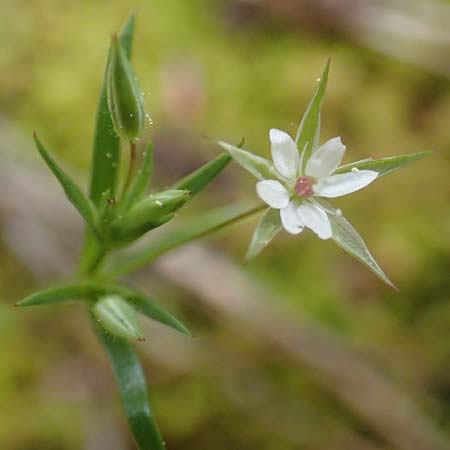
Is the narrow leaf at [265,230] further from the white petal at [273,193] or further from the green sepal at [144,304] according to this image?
the green sepal at [144,304]

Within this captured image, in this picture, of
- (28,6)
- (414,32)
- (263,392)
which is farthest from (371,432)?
(28,6)

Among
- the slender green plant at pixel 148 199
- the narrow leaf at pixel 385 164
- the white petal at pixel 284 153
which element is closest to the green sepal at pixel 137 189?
→ the slender green plant at pixel 148 199

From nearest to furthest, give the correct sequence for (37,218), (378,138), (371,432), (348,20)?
1. (371,432)
2. (37,218)
3. (378,138)
4. (348,20)

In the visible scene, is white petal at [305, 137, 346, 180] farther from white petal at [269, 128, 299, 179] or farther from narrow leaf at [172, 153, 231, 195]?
narrow leaf at [172, 153, 231, 195]

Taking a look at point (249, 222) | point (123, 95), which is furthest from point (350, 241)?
point (249, 222)

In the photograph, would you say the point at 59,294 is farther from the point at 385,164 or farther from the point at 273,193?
the point at 385,164

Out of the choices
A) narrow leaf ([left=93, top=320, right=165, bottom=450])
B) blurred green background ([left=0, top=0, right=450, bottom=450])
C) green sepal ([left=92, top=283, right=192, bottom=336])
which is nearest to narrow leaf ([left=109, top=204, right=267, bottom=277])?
green sepal ([left=92, top=283, right=192, bottom=336])

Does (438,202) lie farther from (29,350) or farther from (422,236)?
(29,350)
